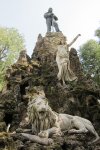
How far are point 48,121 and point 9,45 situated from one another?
18.2 meters

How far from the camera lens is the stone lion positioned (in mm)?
8859

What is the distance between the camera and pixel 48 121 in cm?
892

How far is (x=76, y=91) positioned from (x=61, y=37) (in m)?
5.74

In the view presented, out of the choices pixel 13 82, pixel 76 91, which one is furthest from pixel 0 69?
pixel 76 91

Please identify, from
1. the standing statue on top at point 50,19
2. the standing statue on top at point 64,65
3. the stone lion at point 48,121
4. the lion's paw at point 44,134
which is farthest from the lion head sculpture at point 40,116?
→ the standing statue on top at point 50,19

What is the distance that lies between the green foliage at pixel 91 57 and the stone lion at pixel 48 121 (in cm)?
1624

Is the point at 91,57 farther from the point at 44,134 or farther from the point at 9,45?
the point at 44,134

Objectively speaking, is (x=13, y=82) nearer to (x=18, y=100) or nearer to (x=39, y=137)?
(x=18, y=100)

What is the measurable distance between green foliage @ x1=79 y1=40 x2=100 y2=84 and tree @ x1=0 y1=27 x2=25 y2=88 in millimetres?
5251

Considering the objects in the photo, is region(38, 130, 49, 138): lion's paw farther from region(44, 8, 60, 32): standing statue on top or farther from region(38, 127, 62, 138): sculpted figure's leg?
region(44, 8, 60, 32): standing statue on top

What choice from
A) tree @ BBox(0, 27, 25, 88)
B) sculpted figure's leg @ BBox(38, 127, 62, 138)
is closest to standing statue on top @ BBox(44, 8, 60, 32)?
tree @ BBox(0, 27, 25, 88)

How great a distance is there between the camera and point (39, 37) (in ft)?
59.2

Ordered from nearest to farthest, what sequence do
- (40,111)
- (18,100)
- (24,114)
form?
(40,111)
(24,114)
(18,100)

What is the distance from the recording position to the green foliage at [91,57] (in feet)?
86.7
